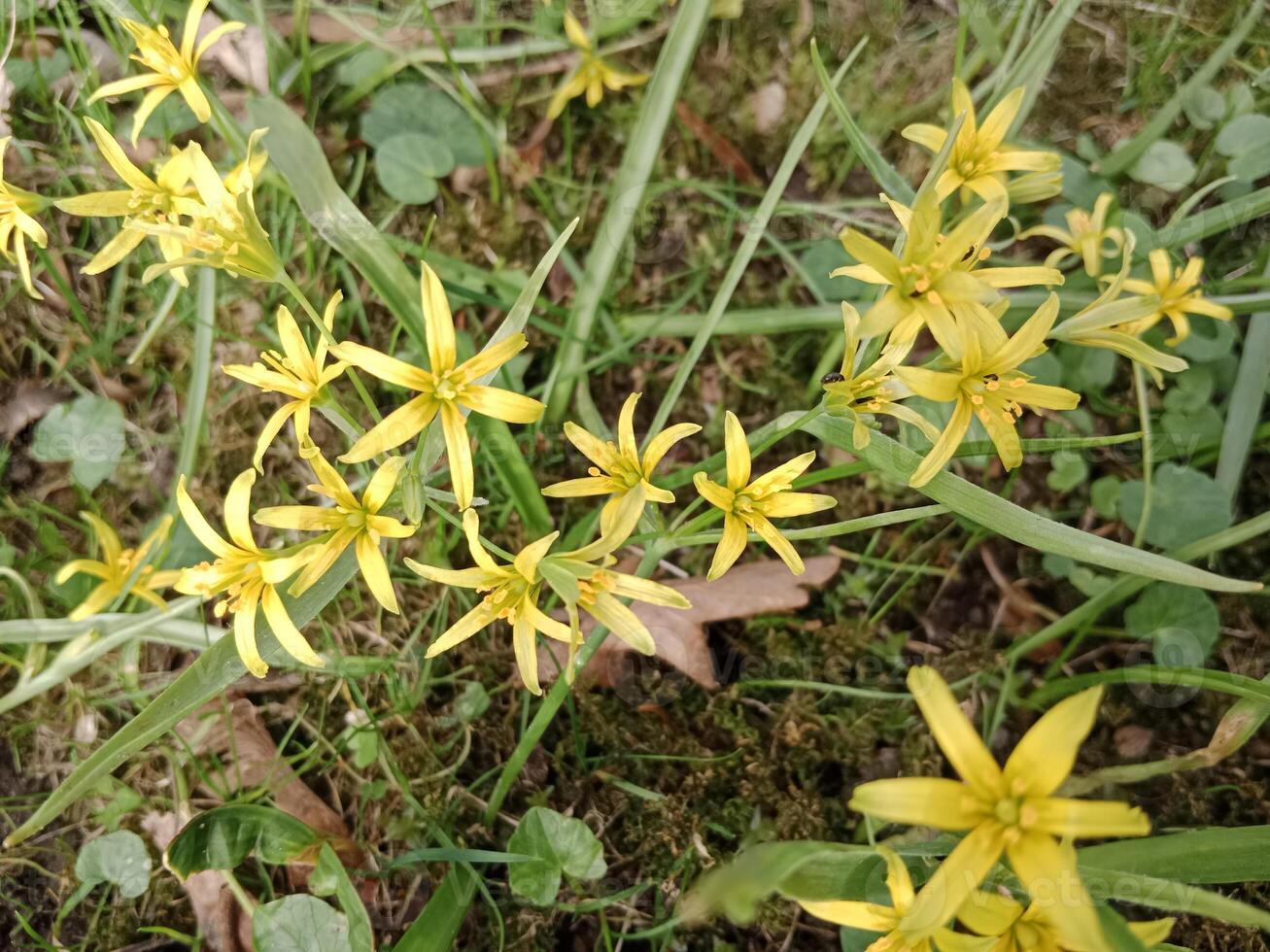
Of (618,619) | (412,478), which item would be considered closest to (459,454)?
(412,478)

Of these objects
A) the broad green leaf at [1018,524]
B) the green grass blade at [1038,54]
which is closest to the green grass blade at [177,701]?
the broad green leaf at [1018,524]

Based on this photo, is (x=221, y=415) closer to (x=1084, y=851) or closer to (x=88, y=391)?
(x=88, y=391)

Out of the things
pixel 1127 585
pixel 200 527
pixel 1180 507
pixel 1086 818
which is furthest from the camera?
pixel 1180 507

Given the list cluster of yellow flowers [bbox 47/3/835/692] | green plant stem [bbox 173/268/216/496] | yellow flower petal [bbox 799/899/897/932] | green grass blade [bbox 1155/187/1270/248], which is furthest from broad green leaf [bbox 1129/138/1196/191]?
green plant stem [bbox 173/268/216/496]

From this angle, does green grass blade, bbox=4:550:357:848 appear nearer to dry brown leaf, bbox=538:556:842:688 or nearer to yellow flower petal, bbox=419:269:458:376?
yellow flower petal, bbox=419:269:458:376

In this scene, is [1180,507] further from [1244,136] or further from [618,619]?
[618,619]

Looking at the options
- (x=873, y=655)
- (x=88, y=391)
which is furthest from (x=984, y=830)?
(x=88, y=391)
